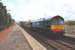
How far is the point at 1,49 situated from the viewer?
1933 cm

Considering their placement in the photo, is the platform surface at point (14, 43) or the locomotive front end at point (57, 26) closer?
the platform surface at point (14, 43)

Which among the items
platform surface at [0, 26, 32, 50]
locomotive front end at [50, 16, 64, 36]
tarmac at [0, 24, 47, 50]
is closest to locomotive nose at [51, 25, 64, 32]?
locomotive front end at [50, 16, 64, 36]

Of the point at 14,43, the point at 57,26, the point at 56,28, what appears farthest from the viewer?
the point at 57,26

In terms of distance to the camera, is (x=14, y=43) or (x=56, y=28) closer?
(x=14, y=43)

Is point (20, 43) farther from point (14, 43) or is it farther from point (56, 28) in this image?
point (56, 28)

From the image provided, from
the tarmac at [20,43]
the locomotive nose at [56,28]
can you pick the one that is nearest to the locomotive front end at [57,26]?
the locomotive nose at [56,28]

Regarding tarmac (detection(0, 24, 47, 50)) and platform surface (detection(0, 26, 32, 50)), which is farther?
platform surface (detection(0, 26, 32, 50))

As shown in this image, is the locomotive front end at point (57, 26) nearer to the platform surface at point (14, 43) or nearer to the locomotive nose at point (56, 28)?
the locomotive nose at point (56, 28)

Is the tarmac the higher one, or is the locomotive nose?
the locomotive nose

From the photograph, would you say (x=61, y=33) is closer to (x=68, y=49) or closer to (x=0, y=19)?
(x=68, y=49)

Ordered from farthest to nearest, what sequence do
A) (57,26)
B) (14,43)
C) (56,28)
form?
(57,26) < (56,28) < (14,43)

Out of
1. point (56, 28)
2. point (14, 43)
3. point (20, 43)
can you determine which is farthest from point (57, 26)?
point (14, 43)

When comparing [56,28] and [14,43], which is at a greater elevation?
[56,28]

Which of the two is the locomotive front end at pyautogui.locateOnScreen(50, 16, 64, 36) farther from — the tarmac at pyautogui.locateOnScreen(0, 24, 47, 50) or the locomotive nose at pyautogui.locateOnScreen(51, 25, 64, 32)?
the tarmac at pyautogui.locateOnScreen(0, 24, 47, 50)
